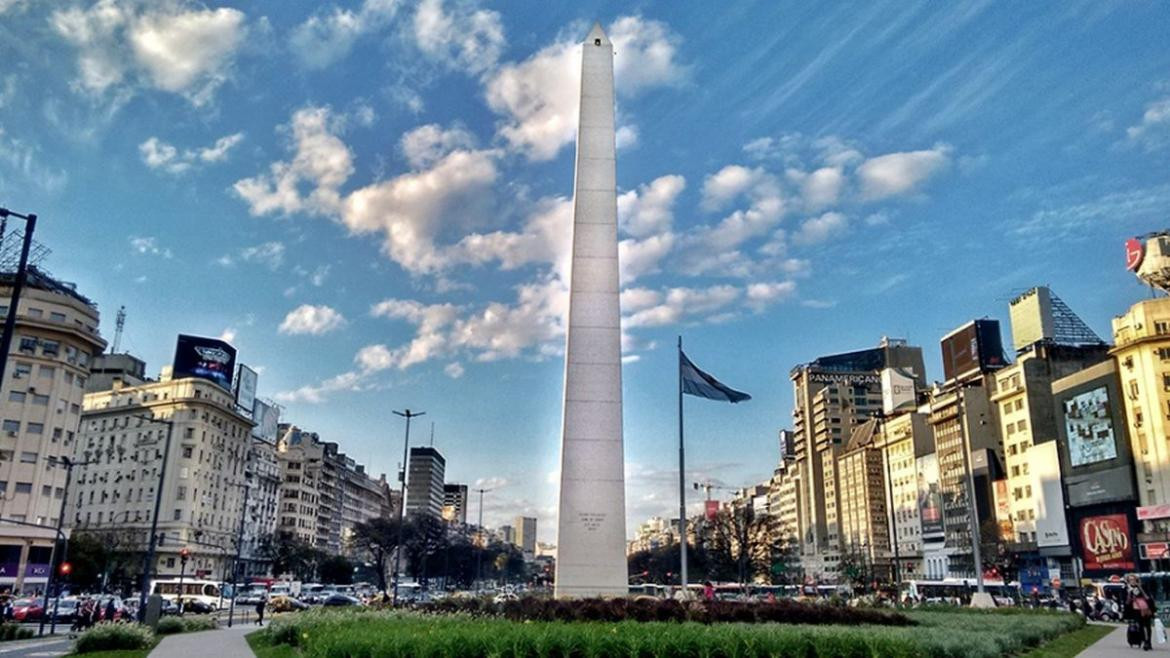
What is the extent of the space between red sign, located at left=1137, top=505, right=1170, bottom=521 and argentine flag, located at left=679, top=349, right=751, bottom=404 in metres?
58.4

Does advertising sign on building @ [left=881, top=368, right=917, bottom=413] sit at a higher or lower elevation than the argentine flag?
higher

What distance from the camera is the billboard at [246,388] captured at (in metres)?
110

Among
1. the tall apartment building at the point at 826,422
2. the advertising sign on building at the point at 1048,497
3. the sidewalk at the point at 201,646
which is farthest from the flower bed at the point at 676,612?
the tall apartment building at the point at 826,422

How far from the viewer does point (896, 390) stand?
13600 centimetres

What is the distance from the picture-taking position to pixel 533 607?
20578 mm

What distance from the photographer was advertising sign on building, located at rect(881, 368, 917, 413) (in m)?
134

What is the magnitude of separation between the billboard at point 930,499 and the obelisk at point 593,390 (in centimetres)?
9446

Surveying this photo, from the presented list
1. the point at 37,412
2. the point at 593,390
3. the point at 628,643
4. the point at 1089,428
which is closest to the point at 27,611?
the point at 37,412

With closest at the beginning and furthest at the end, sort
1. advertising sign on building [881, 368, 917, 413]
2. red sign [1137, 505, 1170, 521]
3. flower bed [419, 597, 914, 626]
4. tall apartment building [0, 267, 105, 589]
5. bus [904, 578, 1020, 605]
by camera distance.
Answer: flower bed [419, 597, 914, 626] < tall apartment building [0, 267, 105, 589] < red sign [1137, 505, 1170, 521] < bus [904, 578, 1020, 605] < advertising sign on building [881, 368, 917, 413]

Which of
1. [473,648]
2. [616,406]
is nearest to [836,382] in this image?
[616,406]

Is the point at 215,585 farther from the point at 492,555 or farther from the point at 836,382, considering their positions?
the point at 836,382

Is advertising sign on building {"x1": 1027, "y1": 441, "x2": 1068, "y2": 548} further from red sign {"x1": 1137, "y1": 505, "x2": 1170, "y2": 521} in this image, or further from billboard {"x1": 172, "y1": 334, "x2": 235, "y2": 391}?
billboard {"x1": 172, "y1": 334, "x2": 235, "y2": 391}

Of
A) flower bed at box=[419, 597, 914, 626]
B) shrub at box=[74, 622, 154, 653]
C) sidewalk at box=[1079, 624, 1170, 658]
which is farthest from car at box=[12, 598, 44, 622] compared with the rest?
sidewalk at box=[1079, 624, 1170, 658]

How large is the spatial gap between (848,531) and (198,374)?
→ 344 feet
